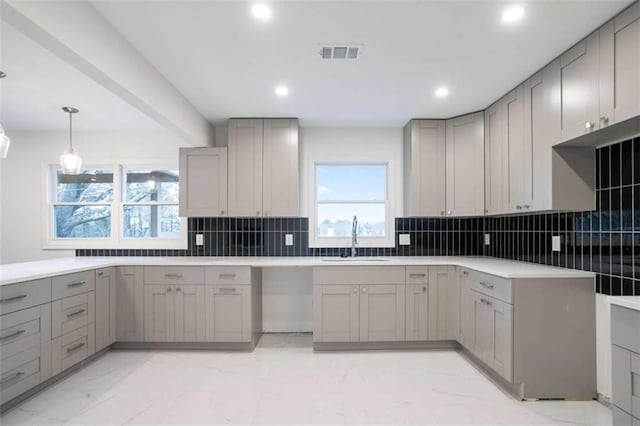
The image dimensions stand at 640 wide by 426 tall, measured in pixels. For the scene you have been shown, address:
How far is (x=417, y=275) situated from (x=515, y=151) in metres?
1.41

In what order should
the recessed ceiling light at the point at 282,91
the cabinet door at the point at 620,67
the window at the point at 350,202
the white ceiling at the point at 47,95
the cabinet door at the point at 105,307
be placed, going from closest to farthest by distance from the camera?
the cabinet door at the point at 620,67 < the white ceiling at the point at 47,95 < the recessed ceiling light at the point at 282,91 < the cabinet door at the point at 105,307 < the window at the point at 350,202

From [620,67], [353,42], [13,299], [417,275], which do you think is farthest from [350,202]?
[13,299]

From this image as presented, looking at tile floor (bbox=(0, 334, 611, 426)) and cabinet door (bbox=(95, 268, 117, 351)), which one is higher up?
cabinet door (bbox=(95, 268, 117, 351))

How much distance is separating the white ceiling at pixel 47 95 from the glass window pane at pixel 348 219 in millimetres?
2277

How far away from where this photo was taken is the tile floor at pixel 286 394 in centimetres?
217

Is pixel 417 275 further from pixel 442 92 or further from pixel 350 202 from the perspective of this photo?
pixel 442 92

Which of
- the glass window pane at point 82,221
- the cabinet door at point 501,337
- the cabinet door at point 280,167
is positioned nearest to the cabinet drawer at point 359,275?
the cabinet door at point 280,167

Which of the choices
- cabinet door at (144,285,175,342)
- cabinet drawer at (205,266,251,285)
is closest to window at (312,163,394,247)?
cabinet drawer at (205,266,251,285)

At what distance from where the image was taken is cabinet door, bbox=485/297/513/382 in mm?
2436

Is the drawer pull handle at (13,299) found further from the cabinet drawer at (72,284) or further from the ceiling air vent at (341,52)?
the ceiling air vent at (341,52)

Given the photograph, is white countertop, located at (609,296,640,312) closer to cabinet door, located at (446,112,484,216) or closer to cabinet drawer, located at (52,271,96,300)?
cabinet door, located at (446,112,484,216)

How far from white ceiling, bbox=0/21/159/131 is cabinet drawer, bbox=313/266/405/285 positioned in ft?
8.30

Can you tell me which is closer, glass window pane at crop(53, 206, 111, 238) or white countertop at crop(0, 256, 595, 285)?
white countertop at crop(0, 256, 595, 285)

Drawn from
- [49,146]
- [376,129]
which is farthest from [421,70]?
[49,146]
